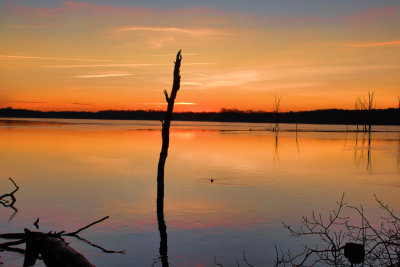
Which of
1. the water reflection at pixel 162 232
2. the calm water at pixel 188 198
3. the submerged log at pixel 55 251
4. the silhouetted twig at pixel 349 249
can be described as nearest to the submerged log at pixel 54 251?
the submerged log at pixel 55 251

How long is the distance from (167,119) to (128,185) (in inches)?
339

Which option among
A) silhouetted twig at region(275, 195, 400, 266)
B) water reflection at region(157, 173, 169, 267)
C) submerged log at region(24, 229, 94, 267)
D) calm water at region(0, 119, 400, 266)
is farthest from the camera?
calm water at region(0, 119, 400, 266)

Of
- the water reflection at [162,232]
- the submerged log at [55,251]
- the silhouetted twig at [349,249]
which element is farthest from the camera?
the water reflection at [162,232]

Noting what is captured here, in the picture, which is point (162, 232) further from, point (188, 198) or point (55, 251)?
point (55, 251)

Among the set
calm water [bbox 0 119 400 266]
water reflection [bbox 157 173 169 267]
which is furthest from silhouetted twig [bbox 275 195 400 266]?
water reflection [bbox 157 173 169 267]

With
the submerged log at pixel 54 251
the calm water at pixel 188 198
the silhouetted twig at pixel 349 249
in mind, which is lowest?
the calm water at pixel 188 198

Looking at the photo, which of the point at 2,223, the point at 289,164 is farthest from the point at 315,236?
the point at 289,164

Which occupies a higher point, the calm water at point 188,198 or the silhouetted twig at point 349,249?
the silhouetted twig at point 349,249

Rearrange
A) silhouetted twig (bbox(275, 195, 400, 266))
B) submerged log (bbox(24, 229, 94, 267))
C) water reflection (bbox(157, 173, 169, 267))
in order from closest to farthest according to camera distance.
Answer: submerged log (bbox(24, 229, 94, 267)) → silhouetted twig (bbox(275, 195, 400, 266)) → water reflection (bbox(157, 173, 169, 267))

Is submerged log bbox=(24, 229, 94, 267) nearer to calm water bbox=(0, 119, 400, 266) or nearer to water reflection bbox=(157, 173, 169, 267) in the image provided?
calm water bbox=(0, 119, 400, 266)

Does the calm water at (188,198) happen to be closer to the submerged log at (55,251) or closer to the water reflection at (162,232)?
the water reflection at (162,232)

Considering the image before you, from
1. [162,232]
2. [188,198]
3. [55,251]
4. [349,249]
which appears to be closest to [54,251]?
[55,251]

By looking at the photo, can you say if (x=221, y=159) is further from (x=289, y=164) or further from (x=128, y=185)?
(x=128, y=185)

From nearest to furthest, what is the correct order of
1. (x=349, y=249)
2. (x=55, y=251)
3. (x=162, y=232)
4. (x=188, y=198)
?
(x=55, y=251) < (x=349, y=249) < (x=162, y=232) < (x=188, y=198)
